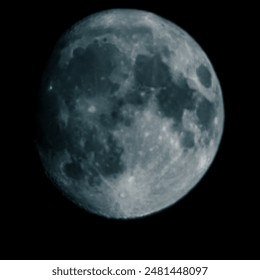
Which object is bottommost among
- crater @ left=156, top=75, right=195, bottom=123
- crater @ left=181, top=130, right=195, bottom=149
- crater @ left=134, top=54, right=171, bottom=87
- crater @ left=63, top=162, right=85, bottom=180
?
crater @ left=63, top=162, right=85, bottom=180

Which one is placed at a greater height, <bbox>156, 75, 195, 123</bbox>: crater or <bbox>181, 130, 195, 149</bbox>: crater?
<bbox>156, 75, 195, 123</bbox>: crater

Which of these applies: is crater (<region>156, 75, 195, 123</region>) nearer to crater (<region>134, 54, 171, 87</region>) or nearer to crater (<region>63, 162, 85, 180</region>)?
crater (<region>134, 54, 171, 87</region>)

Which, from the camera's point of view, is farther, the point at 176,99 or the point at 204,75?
the point at 204,75

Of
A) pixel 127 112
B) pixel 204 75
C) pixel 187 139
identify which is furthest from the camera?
pixel 204 75

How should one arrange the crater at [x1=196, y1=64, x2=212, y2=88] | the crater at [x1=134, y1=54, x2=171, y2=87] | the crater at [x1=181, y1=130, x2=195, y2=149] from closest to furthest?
the crater at [x1=134, y1=54, x2=171, y2=87] < the crater at [x1=181, y1=130, x2=195, y2=149] < the crater at [x1=196, y1=64, x2=212, y2=88]

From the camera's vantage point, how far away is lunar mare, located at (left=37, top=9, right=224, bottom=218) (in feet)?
9.96

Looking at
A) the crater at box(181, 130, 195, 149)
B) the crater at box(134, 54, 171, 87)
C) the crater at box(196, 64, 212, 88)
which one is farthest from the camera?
the crater at box(196, 64, 212, 88)

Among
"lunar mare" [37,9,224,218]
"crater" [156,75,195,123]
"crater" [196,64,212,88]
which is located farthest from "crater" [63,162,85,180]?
"crater" [196,64,212,88]

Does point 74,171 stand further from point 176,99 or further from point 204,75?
point 204,75

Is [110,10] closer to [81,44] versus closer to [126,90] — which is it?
[81,44]

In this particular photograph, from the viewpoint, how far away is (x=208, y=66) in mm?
3475

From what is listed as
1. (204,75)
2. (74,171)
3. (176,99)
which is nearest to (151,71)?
(176,99)

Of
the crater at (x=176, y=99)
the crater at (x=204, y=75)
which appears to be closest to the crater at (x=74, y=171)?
the crater at (x=176, y=99)

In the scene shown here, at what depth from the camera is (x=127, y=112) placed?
119 inches
